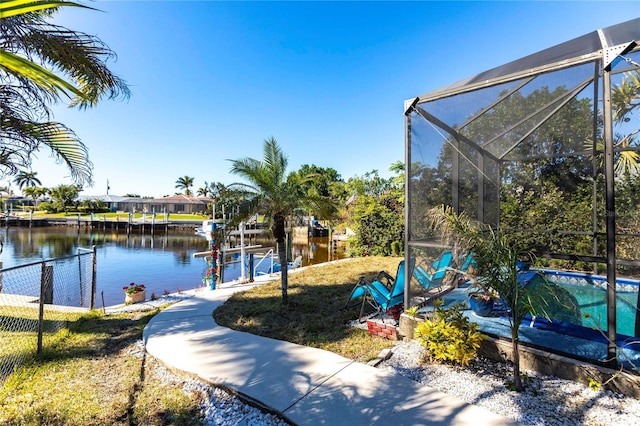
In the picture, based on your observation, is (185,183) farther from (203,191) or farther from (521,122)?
(521,122)

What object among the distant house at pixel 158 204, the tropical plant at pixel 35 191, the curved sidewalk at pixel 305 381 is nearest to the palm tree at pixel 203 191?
the distant house at pixel 158 204

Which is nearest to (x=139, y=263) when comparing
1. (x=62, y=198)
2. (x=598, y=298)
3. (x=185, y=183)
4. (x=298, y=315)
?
(x=298, y=315)

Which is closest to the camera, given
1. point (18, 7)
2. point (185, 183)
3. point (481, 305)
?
point (18, 7)

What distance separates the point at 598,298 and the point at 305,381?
5.15 metres

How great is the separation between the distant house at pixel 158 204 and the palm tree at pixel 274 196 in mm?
63100

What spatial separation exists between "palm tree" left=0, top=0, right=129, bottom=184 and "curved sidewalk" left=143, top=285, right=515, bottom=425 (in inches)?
129

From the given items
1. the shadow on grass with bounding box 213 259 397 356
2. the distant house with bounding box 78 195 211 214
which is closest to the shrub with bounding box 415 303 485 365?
the shadow on grass with bounding box 213 259 397 356

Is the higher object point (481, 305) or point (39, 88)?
point (39, 88)

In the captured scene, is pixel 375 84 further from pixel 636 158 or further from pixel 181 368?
pixel 181 368

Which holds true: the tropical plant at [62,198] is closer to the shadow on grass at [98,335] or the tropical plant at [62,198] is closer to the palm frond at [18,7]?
the shadow on grass at [98,335]

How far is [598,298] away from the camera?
5.03m

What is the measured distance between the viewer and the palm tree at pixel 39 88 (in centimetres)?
330

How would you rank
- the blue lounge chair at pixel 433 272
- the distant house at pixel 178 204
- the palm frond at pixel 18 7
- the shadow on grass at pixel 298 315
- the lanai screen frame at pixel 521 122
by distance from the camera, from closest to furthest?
the palm frond at pixel 18 7, the lanai screen frame at pixel 521 122, the blue lounge chair at pixel 433 272, the shadow on grass at pixel 298 315, the distant house at pixel 178 204

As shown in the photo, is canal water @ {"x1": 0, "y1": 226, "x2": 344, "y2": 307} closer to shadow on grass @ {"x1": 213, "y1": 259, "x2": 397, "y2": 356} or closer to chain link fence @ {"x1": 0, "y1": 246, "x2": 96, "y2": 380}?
chain link fence @ {"x1": 0, "y1": 246, "x2": 96, "y2": 380}
